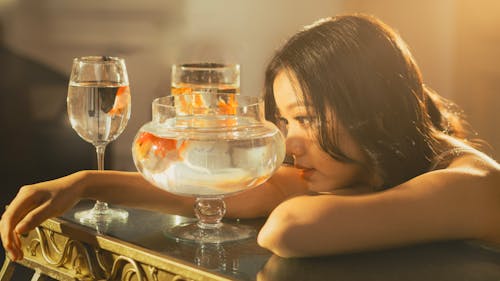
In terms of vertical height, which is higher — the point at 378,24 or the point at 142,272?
the point at 378,24

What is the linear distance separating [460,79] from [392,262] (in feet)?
6.98

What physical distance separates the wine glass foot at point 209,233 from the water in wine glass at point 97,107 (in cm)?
23

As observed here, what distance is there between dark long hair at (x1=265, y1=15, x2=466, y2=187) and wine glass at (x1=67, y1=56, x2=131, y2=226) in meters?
0.25

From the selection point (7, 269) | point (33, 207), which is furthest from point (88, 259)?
point (7, 269)

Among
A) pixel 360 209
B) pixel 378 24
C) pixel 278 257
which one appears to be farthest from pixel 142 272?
pixel 378 24

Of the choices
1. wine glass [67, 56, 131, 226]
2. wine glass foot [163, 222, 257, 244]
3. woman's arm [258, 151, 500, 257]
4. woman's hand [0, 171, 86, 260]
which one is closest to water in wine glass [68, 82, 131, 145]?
wine glass [67, 56, 131, 226]

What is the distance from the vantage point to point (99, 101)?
125 cm

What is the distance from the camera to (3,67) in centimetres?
256

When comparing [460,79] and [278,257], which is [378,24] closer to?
[278,257]

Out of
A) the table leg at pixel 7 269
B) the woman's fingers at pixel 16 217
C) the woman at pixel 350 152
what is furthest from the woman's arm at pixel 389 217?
the table leg at pixel 7 269

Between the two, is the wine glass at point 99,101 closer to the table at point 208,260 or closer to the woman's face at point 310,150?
the table at point 208,260

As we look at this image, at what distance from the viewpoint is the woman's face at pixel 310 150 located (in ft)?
3.94

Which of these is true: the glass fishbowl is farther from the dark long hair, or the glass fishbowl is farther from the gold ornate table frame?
the dark long hair

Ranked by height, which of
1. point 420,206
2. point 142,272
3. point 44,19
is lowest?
point 142,272
